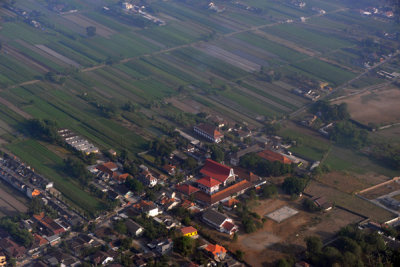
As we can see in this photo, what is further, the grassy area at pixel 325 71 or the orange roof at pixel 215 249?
the grassy area at pixel 325 71

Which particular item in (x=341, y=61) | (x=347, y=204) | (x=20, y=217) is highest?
(x=341, y=61)

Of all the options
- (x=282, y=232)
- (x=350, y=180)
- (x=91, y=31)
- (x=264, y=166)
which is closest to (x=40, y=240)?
(x=282, y=232)

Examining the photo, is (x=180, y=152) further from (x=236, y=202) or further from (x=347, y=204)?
(x=347, y=204)

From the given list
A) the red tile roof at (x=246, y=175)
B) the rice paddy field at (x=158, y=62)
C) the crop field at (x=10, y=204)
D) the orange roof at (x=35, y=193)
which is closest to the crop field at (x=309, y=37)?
the rice paddy field at (x=158, y=62)

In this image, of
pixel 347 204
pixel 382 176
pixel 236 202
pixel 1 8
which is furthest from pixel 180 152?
pixel 1 8

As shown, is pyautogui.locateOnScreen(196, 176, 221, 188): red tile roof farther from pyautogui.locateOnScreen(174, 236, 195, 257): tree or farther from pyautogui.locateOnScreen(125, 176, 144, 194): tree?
pyautogui.locateOnScreen(174, 236, 195, 257): tree

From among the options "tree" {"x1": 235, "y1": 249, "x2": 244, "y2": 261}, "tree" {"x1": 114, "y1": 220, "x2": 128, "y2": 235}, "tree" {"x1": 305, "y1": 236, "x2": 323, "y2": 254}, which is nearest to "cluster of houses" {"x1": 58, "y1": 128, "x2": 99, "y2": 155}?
"tree" {"x1": 114, "y1": 220, "x2": 128, "y2": 235}

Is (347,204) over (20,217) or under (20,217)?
over

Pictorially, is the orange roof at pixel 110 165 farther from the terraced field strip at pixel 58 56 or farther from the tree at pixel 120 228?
the terraced field strip at pixel 58 56

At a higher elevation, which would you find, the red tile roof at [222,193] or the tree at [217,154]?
the tree at [217,154]
